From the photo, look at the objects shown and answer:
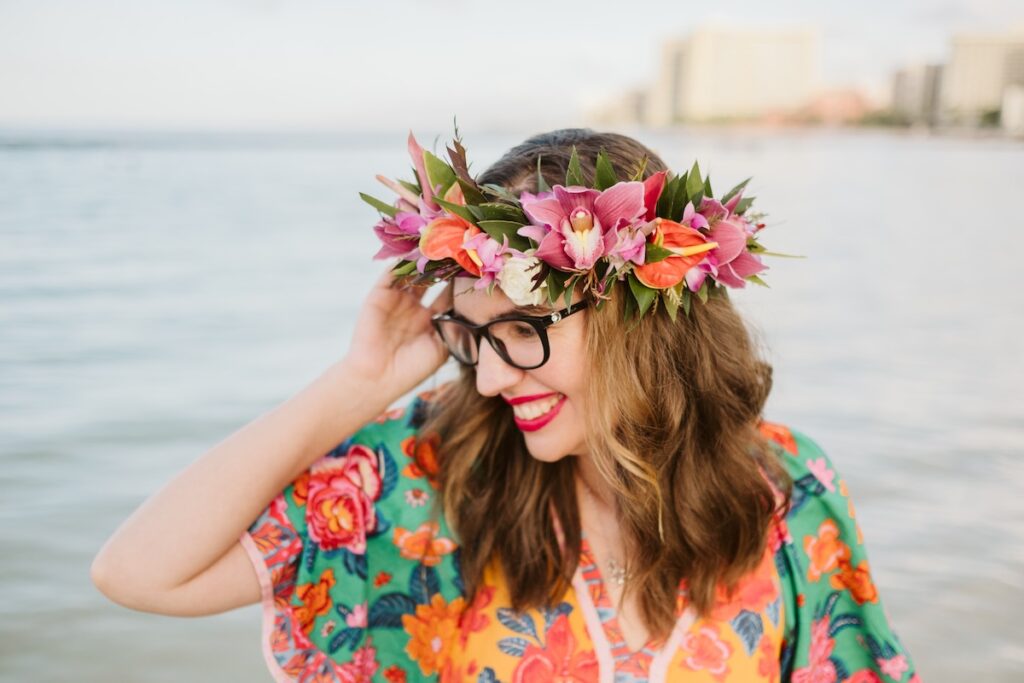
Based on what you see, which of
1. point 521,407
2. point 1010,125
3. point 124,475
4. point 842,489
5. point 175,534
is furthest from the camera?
point 1010,125

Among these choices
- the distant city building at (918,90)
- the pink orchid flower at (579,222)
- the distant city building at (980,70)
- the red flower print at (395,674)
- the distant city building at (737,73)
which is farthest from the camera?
the distant city building at (737,73)

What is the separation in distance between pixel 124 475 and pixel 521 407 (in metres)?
3.09

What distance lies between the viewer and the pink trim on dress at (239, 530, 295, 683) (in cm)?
168

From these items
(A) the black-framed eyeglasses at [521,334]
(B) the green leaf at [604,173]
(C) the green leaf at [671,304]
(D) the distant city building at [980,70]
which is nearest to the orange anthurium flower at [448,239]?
(A) the black-framed eyeglasses at [521,334]

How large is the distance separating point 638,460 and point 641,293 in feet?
1.02

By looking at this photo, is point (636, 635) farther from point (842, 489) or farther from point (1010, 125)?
point (1010, 125)

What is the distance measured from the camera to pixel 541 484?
6.12 ft

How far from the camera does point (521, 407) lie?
1.71 metres

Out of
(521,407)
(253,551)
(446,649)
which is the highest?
(521,407)

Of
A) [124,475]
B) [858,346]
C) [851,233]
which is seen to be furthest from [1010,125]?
[124,475]

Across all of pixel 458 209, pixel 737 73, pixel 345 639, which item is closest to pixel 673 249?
pixel 458 209

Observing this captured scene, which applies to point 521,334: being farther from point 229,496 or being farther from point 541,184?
point 229,496

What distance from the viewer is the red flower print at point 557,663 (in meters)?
1.68

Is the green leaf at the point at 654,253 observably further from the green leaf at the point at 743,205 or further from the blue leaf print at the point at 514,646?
the blue leaf print at the point at 514,646
